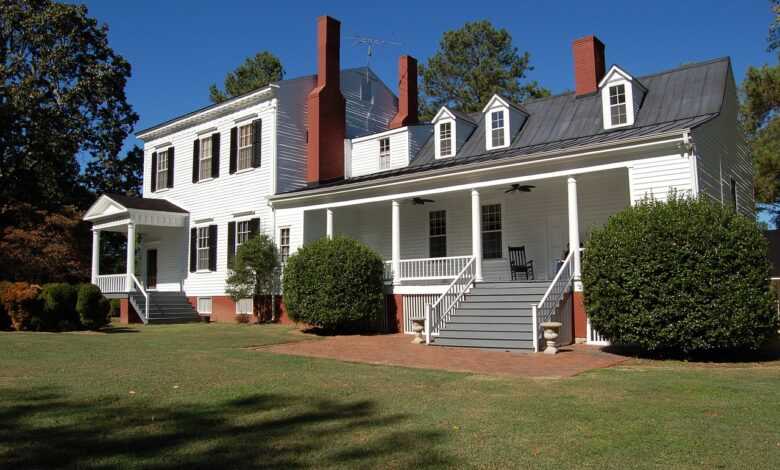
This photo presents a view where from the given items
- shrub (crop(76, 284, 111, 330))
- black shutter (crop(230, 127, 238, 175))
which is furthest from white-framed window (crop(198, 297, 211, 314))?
shrub (crop(76, 284, 111, 330))

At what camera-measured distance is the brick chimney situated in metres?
22.7

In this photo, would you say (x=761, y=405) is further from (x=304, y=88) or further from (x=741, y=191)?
(x=304, y=88)

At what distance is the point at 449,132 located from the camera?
20953mm

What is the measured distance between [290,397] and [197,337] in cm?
935

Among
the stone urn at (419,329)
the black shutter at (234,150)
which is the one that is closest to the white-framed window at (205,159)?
the black shutter at (234,150)

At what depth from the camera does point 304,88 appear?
23.2 m

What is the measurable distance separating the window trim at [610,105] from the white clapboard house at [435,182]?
36mm

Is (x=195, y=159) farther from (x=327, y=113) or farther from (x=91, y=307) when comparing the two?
(x=91, y=307)

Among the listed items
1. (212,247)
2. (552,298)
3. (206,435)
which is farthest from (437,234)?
(206,435)

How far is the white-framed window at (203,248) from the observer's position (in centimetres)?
2409

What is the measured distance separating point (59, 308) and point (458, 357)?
12062 millimetres

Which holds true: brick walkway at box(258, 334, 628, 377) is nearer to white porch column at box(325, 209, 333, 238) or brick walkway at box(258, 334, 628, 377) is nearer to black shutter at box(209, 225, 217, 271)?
white porch column at box(325, 209, 333, 238)

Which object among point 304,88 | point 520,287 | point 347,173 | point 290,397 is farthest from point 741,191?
point 290,397

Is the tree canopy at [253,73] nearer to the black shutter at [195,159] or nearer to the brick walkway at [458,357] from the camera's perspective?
the black shutter at [195,159]
